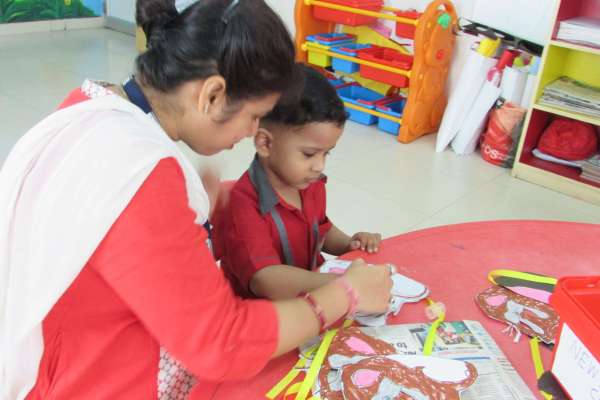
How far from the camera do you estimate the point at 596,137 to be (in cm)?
295

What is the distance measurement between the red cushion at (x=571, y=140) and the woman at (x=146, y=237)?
243cm

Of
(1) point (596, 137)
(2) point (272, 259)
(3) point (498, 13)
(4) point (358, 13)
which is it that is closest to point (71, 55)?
(4) point (358, 13)

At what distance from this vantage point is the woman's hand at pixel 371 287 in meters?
0.83

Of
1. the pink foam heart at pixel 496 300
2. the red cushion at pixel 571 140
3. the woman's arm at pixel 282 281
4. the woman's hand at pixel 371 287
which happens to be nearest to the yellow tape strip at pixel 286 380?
the woman's hand at pixel 371 287

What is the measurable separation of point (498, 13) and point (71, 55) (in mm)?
3371

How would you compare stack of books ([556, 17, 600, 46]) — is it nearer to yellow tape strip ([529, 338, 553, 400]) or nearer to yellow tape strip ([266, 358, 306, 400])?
yellow tape strip ([529, 338, 553, 400])

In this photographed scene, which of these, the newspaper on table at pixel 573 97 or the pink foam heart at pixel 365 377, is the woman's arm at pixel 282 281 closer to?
the pink foam heart at pixel 365 377

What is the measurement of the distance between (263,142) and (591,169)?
224 centimetres

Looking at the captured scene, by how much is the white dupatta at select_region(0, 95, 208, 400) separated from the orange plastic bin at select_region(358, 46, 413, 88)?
2.76 metres

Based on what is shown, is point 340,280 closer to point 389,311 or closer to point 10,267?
point 389,311

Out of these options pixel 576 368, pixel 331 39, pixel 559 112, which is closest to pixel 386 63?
pixel 331 39

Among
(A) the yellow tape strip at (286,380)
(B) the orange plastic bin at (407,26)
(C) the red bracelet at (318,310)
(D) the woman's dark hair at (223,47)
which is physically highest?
(D) the woman's dark hair at (223,47)

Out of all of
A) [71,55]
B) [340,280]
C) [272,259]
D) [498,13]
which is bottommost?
[71,55]

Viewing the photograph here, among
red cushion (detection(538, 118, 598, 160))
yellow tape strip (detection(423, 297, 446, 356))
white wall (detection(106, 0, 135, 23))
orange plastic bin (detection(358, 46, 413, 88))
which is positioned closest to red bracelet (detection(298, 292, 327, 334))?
yellow tape strip (detection(423, 297, 446, 356))
